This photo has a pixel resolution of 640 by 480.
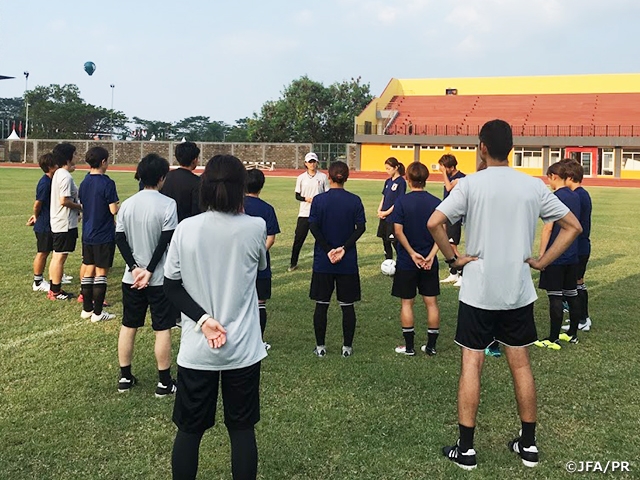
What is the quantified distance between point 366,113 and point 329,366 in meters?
53.3

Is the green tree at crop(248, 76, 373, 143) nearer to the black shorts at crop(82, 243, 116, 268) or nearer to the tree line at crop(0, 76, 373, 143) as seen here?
the tree line at crop(0, 76, 373, 143)

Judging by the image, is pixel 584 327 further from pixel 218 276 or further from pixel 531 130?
pixel 531 130

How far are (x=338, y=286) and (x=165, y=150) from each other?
61278mm

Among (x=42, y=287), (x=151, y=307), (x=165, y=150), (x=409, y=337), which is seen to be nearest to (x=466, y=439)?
(x=409, y=337)

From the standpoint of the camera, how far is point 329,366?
17.9ft

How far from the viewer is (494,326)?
12.2 ft

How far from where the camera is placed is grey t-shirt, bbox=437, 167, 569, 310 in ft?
11.8

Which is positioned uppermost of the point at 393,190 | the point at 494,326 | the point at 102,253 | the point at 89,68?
the point at 89,68

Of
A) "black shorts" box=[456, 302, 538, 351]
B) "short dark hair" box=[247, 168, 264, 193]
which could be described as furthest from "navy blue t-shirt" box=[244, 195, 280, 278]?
"black shorts" box=[456, 302, 538, 351]

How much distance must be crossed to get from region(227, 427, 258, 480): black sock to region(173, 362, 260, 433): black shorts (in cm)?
4

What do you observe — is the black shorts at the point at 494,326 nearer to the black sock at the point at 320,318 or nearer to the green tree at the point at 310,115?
the black sock at the point at 320,318

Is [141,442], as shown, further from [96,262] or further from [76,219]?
[76,219]

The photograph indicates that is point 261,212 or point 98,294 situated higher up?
point 261,212

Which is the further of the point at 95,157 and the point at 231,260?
the point at 95,157
